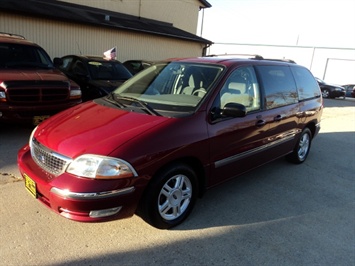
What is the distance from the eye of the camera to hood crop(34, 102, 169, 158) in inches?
107

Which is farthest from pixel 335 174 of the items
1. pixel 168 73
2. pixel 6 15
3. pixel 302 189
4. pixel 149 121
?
pixel 6 15

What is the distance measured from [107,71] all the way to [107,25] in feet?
16.8

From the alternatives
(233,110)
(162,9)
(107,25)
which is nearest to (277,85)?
(233,110)

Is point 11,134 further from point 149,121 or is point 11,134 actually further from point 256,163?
point 256,163

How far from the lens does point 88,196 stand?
99.9 inches

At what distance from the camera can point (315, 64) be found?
30.1 m

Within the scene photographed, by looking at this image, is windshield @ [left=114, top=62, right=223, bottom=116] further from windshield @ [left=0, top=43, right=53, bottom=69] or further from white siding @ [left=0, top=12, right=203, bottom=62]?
white siding @ [left=0, top=12, right=203, bottom=62]

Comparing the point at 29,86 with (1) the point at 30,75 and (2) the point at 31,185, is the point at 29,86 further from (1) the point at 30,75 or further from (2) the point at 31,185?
(2) the point at 31,185

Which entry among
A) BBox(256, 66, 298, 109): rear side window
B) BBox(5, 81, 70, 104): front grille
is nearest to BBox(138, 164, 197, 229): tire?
BBox(256, 66, 298, 109): rear side window

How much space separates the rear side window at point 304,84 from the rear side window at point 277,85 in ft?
0.65

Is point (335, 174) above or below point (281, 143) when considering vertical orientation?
below

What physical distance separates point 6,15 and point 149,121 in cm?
979

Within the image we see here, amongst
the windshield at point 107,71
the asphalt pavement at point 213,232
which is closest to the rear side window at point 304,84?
the asphalt pavement at point 213,232

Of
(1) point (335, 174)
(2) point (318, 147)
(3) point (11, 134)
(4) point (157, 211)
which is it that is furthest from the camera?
(2) point (318, 147)
